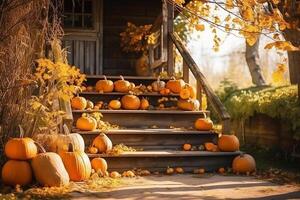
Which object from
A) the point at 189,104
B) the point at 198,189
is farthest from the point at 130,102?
the point at 198,189

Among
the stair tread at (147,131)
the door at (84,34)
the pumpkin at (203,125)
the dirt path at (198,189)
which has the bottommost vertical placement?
the dirt path at (198,189)

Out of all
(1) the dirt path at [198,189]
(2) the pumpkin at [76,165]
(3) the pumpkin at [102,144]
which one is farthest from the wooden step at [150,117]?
(2) the pumpkin at [76,165]

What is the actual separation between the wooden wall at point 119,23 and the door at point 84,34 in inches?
13.6

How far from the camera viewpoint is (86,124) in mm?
6641

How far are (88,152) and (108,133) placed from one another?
0.54 meters

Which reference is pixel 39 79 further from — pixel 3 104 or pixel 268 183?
pixel 268 183

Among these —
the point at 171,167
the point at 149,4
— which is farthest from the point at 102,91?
the point at 149,4

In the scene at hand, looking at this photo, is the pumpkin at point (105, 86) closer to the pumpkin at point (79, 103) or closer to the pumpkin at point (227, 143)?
the pumpkin at point (79, 103)

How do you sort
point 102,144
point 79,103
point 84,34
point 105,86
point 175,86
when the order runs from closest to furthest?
point 102,144
point 79,103
point 105,86
point 175,86
point 84,34

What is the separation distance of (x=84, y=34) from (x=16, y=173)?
6.30 meters

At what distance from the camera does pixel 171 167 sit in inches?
255

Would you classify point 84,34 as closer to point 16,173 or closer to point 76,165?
point 76,165

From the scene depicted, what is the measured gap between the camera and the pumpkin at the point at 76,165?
5426 millimetres

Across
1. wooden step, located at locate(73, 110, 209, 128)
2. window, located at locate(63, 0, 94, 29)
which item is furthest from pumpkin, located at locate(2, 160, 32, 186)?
window, located at locate(63, 0, 94, 29)
